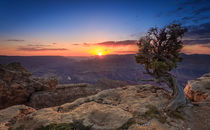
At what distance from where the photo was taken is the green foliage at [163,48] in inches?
362

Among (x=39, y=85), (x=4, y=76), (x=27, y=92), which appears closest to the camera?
(x=4, y=76)

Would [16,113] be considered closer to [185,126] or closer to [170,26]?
[185,126]

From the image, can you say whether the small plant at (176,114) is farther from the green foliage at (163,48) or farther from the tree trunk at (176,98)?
the green foliage at (163,48)

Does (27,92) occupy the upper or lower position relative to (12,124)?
lower

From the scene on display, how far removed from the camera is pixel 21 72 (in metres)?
17.8

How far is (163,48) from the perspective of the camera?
9867 mm

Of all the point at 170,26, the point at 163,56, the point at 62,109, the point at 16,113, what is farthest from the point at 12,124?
the point at 170,26

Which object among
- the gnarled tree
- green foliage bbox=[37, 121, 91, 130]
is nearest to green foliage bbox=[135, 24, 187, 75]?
the gnarled tree

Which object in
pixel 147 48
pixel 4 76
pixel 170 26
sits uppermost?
pixel 170 26

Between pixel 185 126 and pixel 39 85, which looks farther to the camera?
pixel 39 85

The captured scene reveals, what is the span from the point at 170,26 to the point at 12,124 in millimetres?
14380

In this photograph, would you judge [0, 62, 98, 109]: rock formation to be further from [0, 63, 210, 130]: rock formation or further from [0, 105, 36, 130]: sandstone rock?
[0, 105, 36, 130]: sandstone rock

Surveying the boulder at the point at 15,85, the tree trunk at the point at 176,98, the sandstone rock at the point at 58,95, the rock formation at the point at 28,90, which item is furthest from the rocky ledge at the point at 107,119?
the sandstone rock at the point at 58,95

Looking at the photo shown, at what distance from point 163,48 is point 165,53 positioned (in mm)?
524
